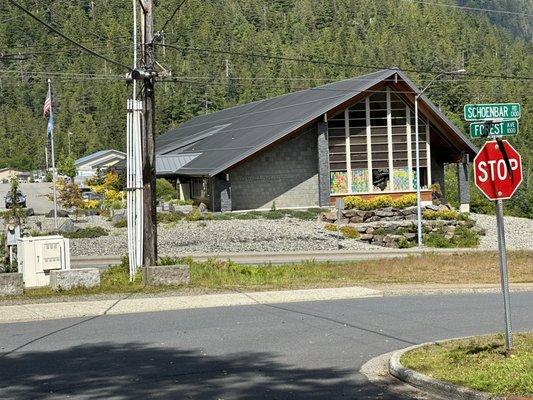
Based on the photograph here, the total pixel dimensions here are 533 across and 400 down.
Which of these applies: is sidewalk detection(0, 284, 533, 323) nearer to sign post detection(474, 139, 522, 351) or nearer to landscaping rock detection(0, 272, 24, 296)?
landscaping rock detection(0, 272, 24, 296)

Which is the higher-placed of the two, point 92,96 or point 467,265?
point 92,96

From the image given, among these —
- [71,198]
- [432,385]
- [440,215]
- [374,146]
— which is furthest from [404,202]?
[432,385]

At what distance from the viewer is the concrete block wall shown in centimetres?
5172

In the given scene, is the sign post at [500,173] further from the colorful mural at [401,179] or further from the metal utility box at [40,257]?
the colorful mural at [401,179]

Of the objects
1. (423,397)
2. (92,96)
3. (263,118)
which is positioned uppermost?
(92,96)

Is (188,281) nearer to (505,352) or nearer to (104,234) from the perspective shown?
(505,352)

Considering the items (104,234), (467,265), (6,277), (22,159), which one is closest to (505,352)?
(6,277)

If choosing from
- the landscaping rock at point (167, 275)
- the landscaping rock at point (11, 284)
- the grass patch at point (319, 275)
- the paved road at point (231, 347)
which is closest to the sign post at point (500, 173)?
the paved road at point (231, 347)

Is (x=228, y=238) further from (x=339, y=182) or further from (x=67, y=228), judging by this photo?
(x=339, y=182)

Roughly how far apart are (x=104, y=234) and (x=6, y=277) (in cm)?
2259

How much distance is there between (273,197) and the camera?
2066 inches

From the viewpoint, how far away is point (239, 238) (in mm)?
41812

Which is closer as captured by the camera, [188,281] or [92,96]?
[188,281]

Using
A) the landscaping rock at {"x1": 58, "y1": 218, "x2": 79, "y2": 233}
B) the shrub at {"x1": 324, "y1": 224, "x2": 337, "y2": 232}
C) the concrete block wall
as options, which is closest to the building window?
the concrete block wall
